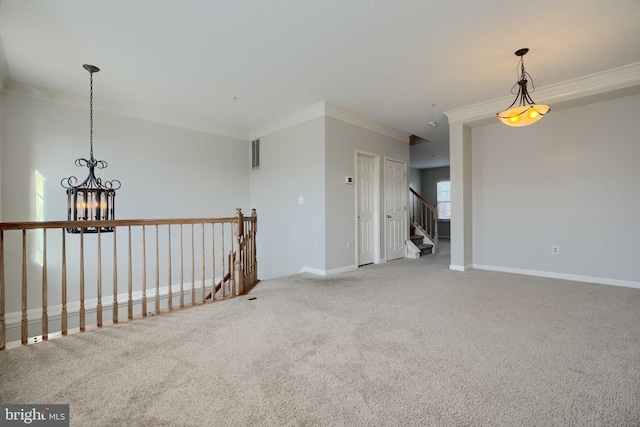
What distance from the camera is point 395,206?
5.98 m

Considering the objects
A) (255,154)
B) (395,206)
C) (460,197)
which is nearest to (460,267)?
(460,197)

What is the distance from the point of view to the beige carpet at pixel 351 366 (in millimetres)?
1454

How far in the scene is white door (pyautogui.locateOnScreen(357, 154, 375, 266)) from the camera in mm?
5211

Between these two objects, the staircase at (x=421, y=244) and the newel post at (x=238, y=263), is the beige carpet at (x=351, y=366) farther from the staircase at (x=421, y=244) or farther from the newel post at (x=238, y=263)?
the staircase at (x=421, y=244)

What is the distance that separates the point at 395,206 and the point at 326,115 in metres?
2.48

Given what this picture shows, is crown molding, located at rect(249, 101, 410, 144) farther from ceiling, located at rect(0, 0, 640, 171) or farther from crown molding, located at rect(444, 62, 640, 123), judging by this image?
crown molding, located at rect(444, 62, 640, 123)

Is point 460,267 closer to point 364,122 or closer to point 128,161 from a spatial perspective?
point 364,122

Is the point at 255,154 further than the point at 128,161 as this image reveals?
Yes

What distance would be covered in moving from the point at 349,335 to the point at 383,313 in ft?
2.08

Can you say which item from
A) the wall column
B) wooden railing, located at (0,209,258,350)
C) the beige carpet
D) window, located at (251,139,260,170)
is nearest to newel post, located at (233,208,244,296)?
wooden railing, located at (0,209,258,350)

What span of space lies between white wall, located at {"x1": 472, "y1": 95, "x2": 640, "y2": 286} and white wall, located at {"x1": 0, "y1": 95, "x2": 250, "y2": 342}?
15.1ft

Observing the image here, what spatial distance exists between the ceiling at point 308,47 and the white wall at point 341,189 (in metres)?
0.59

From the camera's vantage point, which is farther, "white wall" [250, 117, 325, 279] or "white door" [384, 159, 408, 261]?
"white door" [384, 159, 408, 261]

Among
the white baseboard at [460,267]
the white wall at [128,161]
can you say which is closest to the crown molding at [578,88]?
the white baseboard at [460,267]
